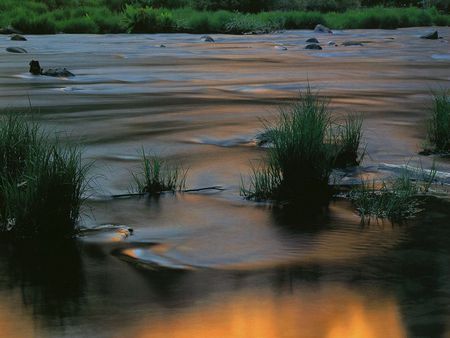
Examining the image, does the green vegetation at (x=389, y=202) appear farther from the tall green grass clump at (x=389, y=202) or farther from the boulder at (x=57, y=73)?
the boulder at (x=57, y=73)

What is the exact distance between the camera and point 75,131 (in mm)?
8641

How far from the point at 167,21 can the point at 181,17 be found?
2249mm

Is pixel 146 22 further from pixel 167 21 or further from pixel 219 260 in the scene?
pixel 219 260

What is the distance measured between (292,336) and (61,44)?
23.0m

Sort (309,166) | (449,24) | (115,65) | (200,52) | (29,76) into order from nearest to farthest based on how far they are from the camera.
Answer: (309,166) < (29,76) < (115,65) < (200,52) < (449,24)

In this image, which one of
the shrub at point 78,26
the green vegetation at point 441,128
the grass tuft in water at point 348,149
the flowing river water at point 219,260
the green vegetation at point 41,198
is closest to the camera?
the flowing river water at point 219,260

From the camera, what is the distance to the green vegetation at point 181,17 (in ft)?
112

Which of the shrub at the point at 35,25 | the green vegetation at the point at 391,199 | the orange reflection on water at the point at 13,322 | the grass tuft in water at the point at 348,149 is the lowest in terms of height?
the orange reflection on water at the point at 13,322

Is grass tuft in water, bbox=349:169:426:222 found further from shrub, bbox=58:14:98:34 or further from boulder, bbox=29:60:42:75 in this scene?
shrub, bbox=58:14:98:34

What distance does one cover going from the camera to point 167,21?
1380 inches

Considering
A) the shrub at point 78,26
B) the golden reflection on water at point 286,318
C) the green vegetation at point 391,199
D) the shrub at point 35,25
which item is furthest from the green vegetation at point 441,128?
the shrub at point 78,26

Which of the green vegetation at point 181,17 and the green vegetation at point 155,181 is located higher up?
the green vegetation at point 181,17

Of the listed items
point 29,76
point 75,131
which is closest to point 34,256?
point 75,131

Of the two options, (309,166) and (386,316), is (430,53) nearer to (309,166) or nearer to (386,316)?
(309,166)
